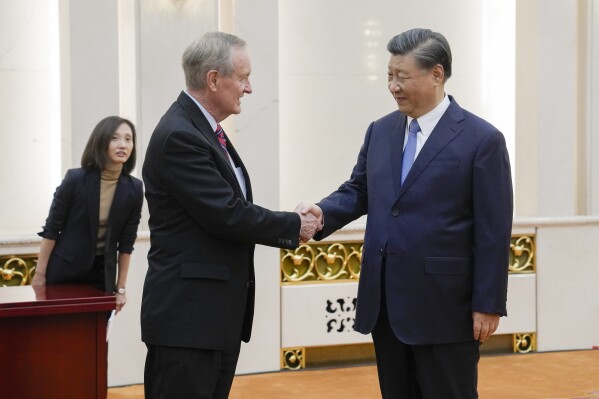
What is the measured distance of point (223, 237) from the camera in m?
2.86

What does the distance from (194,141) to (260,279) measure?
300 centimetres

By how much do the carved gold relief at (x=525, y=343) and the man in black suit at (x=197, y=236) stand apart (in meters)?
3.73

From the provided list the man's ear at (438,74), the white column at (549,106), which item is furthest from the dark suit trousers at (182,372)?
the white column at (549,106)

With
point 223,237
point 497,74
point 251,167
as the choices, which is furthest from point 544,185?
point 223,237

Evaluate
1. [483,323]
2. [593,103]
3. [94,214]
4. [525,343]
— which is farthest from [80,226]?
[593,103]

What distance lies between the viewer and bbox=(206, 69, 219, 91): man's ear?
294cm

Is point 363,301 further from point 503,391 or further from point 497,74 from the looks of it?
point 497,74

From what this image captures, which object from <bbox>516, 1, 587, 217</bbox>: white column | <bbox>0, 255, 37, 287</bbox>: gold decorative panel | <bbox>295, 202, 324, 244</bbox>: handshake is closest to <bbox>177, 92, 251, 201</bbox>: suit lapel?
<bbox>295, 202, 324, 244</bbox>: handshake

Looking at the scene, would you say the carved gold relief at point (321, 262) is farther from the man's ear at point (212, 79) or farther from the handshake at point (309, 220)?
the man's ear at point (212, 79)

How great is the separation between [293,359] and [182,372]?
3.06 metres

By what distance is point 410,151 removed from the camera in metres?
3.16

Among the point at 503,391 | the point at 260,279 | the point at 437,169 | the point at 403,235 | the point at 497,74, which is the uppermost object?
the point at 497,74

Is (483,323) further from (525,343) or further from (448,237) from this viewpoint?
(525,343)

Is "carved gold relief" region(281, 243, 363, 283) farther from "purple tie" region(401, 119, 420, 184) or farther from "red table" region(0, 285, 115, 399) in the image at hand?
"purple tie" region(401, 119, 420, 184)
